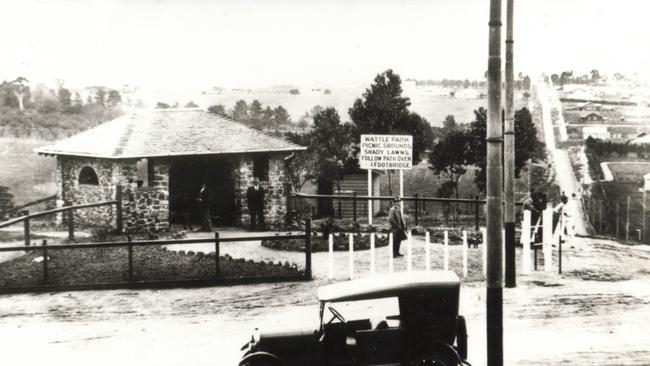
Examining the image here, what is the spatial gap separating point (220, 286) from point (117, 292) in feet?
6.37

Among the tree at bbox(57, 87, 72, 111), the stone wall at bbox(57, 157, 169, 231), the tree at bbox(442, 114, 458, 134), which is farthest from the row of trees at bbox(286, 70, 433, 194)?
the tree at bbox(57, 87, 72, 111)

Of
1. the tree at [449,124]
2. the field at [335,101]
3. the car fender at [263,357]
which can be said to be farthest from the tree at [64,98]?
the car fender at [263,357]

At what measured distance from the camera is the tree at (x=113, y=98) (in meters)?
21.7

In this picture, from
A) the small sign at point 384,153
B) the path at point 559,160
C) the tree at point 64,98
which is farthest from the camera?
the tree at point 64,98

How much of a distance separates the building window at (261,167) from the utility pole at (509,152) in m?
10.2

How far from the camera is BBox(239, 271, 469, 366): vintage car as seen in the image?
21.7 feet

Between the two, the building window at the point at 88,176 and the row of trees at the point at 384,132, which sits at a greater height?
the row of trees at the point at 384,132

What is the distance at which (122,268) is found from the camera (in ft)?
43.5

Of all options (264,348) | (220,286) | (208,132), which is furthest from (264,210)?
(264,348)

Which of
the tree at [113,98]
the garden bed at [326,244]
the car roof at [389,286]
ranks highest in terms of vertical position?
the tree at [113,98]

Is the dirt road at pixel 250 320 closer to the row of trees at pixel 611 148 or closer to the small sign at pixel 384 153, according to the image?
the small sign at pixel 384 153

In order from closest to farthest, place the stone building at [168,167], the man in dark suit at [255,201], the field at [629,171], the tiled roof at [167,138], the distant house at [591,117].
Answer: the field at [629,171]
the distant house at [591,117]
the stone building at [168,167]
the tiled roof at [167,138]
the man in dark suit at [255,201]

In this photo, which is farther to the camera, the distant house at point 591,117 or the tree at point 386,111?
the tree at point 386,111

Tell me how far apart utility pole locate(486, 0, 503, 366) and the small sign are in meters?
8.10
